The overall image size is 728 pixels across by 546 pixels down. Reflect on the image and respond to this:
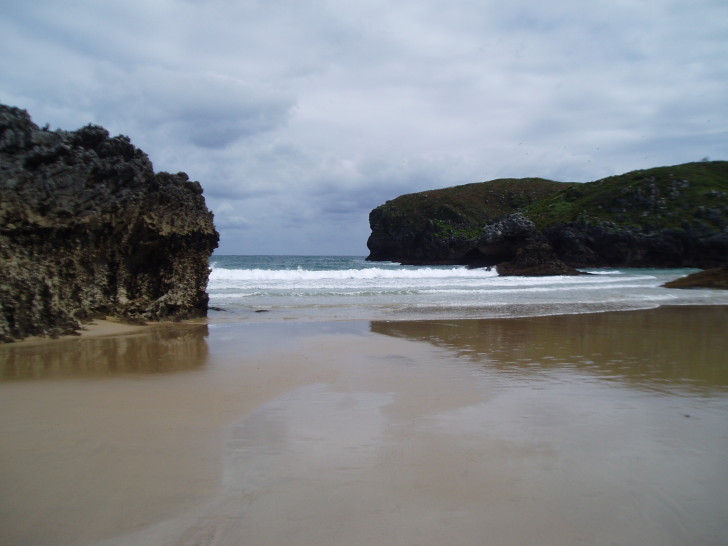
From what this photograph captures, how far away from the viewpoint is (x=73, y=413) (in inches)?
187

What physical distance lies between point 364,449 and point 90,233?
9729 mm

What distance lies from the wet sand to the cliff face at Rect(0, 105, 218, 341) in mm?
2240

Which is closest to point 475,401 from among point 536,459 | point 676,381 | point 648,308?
point 536,459

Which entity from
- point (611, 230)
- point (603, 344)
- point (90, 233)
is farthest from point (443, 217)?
point (603, 344)

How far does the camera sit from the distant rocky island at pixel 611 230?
44.0 m

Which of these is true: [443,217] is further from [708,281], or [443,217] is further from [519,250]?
[708,281]

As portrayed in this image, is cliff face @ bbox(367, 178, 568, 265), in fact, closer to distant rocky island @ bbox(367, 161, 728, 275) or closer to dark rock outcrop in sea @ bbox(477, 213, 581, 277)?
distant rocky island @ bbox(367, 161, 728, 275)

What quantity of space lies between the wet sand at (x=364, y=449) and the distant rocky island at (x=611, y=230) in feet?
115

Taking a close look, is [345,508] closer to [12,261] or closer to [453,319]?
[12,261]

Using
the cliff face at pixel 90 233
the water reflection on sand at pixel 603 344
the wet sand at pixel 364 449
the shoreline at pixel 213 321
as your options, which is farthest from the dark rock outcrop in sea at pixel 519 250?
the wet sand at pixel 364 449

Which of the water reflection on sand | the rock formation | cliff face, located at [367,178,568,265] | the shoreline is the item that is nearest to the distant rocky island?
cliff face, located at [367,178,568,265]

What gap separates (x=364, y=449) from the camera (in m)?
3.86

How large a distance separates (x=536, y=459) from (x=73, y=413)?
4391 mm

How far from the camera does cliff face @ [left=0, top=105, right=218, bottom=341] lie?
9.26 meters
